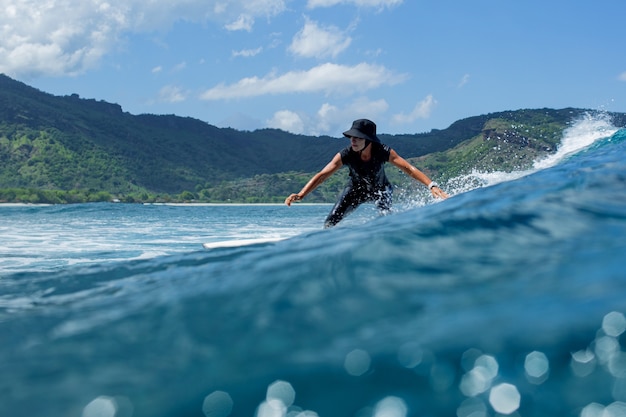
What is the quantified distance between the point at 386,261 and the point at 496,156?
81.7 m

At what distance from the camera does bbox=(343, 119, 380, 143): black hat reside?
22.1 ft

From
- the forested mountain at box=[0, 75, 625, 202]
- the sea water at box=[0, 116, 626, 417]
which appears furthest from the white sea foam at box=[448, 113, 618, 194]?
the forested mountain at box=[0, 75, 625, 202]

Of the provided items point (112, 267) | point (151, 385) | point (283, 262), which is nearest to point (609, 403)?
point (151, 385)

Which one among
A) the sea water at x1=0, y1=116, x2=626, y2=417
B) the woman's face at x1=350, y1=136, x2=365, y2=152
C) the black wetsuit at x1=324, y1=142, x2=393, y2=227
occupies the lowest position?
the sea water at x1=0, y1=116, x2=626, y2=417

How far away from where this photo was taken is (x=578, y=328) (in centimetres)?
199

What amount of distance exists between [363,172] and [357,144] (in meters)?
0.53

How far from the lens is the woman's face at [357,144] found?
22.5ft

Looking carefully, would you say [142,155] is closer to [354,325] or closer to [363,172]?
[363,172]

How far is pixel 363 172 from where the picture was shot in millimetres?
7371

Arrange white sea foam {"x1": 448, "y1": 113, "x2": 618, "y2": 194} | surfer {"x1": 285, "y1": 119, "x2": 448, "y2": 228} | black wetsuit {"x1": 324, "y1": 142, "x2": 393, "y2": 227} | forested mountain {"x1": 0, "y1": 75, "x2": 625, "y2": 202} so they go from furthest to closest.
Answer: forested mountain {"x1": 0, "y1": 75, "x2": 625, "y2": 202} < white sea foam {"x1": 448, "y1": 113, "x2": 618, "y2": 194} < black wetsuit {"x1": 324, "y1": 142, "x2": 393, "y2": 227} < surfer {"x1": 285, "y1": 119, "x2": 448, "y2": 228}

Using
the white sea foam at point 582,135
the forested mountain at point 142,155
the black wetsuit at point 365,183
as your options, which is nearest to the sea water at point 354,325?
the black wetsuit at point 365,183

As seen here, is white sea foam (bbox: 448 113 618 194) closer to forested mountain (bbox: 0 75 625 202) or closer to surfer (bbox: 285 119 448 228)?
surfer (bbox: 285 119 448 228)

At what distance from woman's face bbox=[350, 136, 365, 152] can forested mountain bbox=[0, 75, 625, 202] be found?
71.2 meters

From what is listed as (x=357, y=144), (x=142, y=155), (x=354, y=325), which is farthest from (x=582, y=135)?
(x=142, y=155)
